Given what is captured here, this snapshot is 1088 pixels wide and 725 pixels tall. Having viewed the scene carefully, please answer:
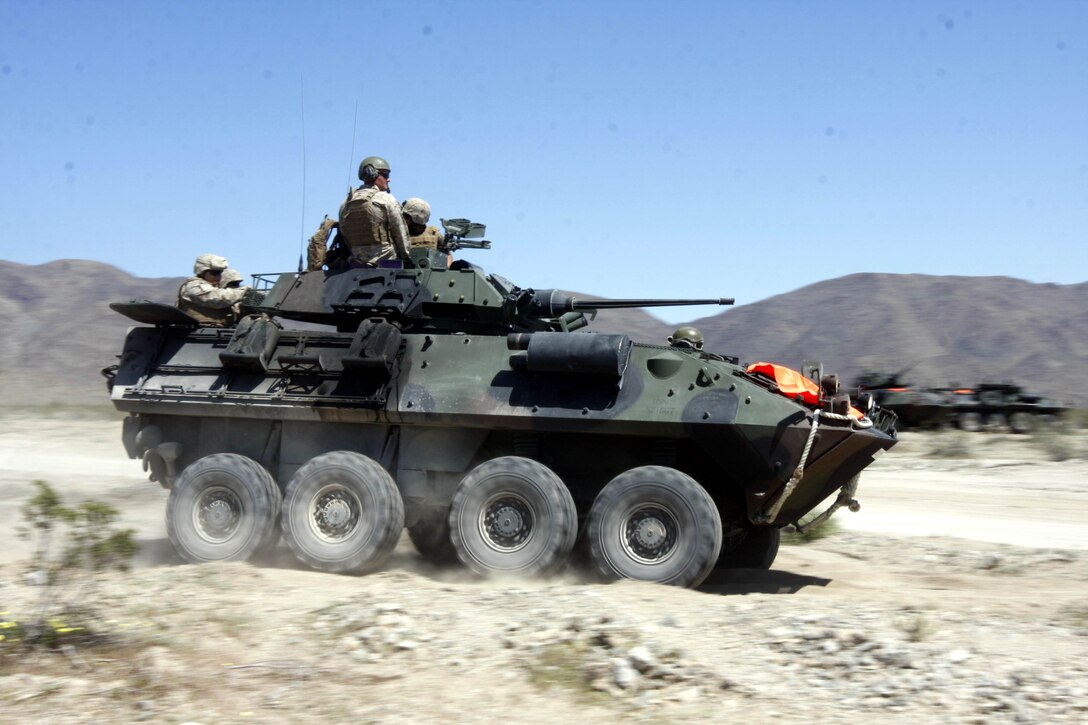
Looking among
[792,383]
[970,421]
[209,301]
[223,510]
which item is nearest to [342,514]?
[223,510]

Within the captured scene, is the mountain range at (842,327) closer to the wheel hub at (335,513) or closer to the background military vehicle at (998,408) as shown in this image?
the background military vehicle at (998,408)

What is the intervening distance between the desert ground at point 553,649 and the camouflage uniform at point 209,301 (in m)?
2.79

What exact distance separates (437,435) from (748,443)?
294 centimetres

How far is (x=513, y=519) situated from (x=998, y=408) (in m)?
22.7

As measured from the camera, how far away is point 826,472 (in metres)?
9.27

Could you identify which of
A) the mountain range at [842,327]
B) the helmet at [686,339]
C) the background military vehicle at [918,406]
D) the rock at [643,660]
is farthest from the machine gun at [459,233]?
the mountain range at [842,327]

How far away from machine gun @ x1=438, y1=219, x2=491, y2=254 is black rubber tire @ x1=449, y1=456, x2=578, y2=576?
3.21 metres

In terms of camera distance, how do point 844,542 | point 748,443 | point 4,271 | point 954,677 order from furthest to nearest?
point 4,271 < point 844,542 < point 748,443 < point 954,677

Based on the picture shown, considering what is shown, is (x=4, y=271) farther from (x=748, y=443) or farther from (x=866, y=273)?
(x=748, y=443)

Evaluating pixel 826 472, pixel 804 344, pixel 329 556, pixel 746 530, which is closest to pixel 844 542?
pixel 746 530

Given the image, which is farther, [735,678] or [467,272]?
[467,272]

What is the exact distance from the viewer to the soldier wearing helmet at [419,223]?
38.0ft

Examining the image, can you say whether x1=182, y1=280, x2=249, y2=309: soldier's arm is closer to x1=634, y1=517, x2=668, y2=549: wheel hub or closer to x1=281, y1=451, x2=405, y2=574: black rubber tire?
x1=281, y1=451, x2=405, y2=574: black rubber tire

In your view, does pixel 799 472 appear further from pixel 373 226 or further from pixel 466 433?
pixel 373 226
